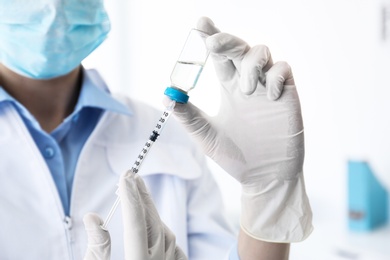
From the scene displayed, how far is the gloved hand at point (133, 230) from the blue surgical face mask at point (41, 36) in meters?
0.36

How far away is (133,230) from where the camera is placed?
0.82 metres

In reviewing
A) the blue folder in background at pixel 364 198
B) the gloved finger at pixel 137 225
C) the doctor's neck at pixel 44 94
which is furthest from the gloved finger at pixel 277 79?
the blue folder in background at pixel 364 198

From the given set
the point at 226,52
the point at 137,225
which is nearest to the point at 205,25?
the point at 226,52

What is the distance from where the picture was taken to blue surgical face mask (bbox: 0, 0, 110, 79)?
107 cm

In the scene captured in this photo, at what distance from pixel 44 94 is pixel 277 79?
1.79ft

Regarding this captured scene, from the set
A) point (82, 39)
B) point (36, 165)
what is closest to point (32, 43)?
point (82, 39)

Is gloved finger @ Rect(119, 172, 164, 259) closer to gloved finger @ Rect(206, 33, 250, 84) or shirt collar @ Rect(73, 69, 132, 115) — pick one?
gloved finger @ Rect(206, 33, 250, 84)

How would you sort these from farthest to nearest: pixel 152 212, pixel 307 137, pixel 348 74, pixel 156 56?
1. pixel 156 56
2. pixel 307 137
3. pixel 348 74
4. pixel 152 212

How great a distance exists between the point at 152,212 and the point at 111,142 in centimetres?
36

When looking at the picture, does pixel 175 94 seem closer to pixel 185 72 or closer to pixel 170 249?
pixel 185 72

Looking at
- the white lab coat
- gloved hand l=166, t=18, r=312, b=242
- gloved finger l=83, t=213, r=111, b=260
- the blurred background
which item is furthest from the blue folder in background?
gloved finger l=83, t=213, r=111, b=260

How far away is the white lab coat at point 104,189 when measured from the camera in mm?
1040

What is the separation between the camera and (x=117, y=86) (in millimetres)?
3004

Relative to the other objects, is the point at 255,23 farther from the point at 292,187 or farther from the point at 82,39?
the point at 292,187
